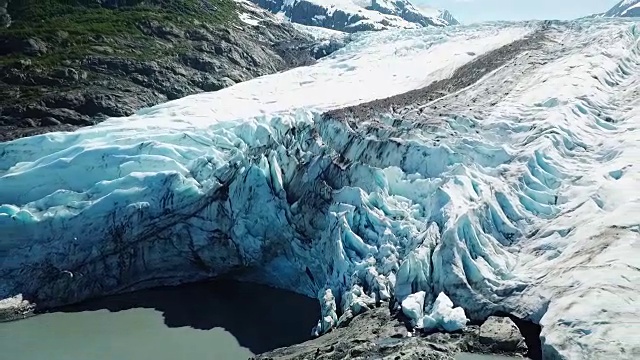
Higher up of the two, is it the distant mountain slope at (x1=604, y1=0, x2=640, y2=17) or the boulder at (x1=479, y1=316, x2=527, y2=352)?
the distant mountain slope at (x1=604, y1=0, x2=640, y2=17)

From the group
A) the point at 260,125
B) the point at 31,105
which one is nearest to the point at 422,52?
the point at 260,125

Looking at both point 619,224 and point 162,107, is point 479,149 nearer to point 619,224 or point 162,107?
point 619,224

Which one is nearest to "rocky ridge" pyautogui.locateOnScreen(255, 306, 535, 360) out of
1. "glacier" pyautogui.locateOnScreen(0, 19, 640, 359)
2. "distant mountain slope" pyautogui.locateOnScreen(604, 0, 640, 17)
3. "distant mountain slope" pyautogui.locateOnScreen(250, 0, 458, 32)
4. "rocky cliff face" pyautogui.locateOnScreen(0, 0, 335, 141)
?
"glacier" pyautogui.locateOnScreen(0, 19, 640, 359)

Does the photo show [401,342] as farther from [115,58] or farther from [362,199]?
[115,58]

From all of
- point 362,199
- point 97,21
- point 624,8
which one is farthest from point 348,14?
point 362,199

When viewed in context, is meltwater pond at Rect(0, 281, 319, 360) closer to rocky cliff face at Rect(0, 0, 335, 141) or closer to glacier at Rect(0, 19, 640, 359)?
glacier at Rect(0, 19, 640, 359)
